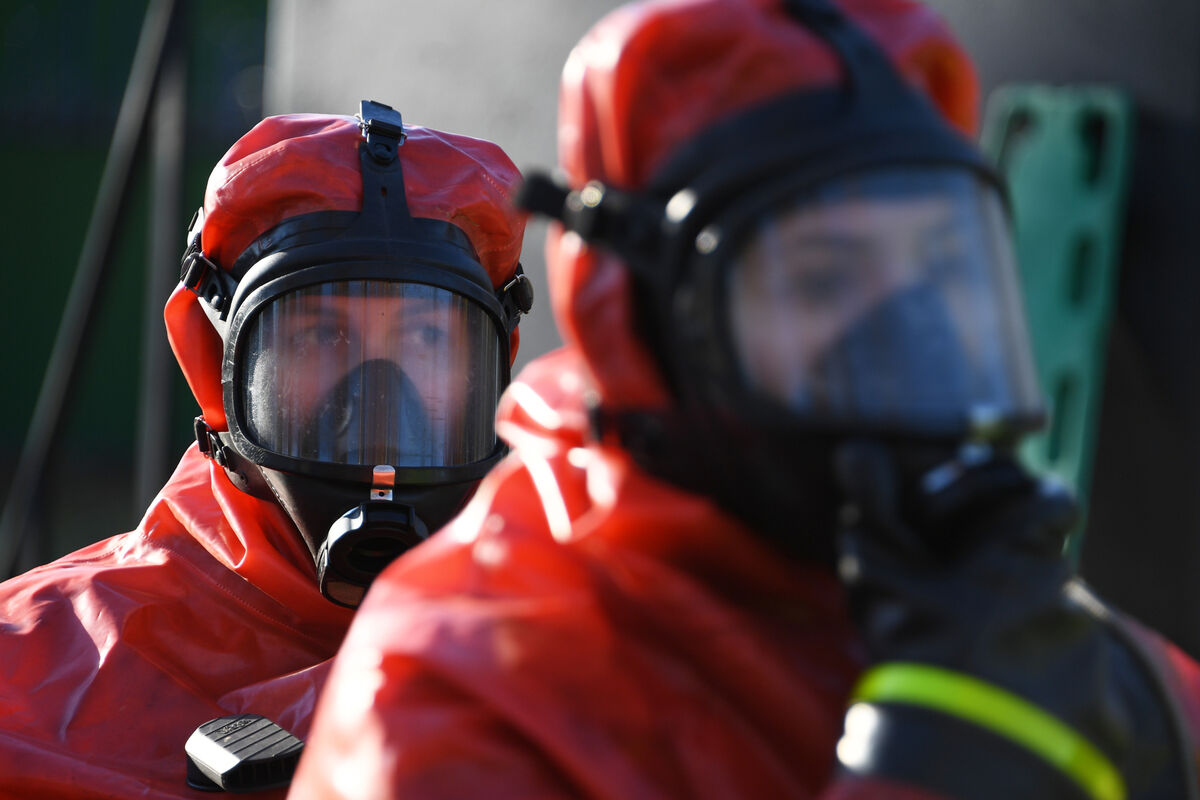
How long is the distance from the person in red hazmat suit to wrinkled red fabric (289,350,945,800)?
777mm

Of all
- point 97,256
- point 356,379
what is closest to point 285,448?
point 356,379

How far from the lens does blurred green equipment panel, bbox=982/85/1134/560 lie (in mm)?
2523

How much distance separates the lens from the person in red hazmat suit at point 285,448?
174 centimetres

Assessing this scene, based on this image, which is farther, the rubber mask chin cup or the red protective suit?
the rubber mask chin cup

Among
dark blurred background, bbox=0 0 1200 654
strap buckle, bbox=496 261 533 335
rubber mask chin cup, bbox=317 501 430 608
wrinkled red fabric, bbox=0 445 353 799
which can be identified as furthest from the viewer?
dark blurred background, bbox=0 0 1200 654

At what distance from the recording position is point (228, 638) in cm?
183

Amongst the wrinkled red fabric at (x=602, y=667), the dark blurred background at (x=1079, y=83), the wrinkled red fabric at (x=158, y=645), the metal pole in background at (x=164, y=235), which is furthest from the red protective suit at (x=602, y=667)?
the metal pole in background at (x=164, y=235)

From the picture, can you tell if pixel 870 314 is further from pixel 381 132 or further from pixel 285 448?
pixel 381 132

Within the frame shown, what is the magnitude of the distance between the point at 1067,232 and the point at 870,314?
6.06ft

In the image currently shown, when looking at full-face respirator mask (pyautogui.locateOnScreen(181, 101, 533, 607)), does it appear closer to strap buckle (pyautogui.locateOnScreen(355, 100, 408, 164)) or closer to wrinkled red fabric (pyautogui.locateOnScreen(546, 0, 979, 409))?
strap buckle (pyautogui.locateOnScreen(355, 100, 408, 164))

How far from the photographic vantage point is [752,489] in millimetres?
964

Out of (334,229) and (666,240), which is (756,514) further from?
(334,229)

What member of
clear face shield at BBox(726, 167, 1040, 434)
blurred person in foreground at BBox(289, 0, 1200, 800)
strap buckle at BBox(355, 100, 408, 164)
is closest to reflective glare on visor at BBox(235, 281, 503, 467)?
strap buckle at BBox(355, 100, 408, 164)

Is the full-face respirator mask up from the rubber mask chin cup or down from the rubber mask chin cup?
up
